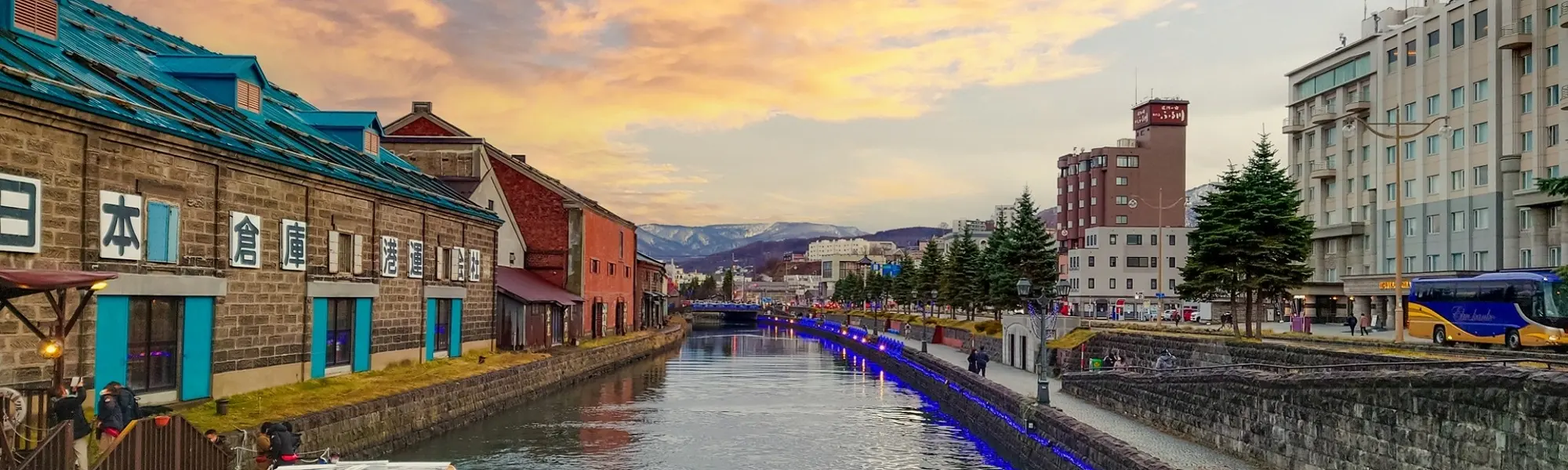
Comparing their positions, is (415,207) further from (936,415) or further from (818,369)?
(818,369)

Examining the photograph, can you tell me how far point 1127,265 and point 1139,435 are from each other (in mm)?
109268

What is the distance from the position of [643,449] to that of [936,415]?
16.7 metres

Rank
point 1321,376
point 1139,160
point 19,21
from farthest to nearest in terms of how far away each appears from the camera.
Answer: point 1139,160 < point 19,21 < point 1321,376

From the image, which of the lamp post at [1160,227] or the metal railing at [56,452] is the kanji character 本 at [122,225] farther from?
the lamp post at [1160,227]

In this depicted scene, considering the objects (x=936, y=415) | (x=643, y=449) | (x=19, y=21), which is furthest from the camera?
(x=936, y=415)

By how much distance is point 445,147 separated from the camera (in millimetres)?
67688

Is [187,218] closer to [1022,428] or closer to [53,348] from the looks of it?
[53,348]

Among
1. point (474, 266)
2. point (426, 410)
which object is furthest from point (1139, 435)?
point (474, 266)

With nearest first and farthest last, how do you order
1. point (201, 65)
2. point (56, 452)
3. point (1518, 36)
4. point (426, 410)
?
point (56, 452) → point (201, 65) → point (426, 410) → point (1518, 36)

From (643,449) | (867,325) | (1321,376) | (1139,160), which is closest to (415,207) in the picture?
(643,449)

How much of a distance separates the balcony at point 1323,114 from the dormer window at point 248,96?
253 feet

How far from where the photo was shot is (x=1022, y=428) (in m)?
35.4

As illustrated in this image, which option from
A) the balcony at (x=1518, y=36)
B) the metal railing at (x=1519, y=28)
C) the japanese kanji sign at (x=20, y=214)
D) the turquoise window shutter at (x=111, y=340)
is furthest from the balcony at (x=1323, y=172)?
Result: the japanese kanji sign at (x=20, y=214)

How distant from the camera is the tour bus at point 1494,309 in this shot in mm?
37250
